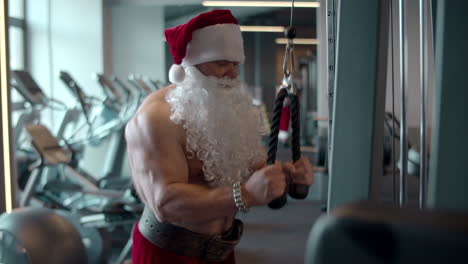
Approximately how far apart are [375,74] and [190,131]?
0.68 meters

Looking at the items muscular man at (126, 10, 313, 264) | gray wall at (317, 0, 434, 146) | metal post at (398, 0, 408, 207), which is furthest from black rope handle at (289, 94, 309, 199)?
metal post at (398, 0, 408, 207)

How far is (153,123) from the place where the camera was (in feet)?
4.88

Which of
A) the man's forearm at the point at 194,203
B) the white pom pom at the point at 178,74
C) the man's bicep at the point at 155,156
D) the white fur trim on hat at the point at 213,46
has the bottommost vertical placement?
the man's forearm at the point at 194,203

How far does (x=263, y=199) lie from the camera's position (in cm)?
137

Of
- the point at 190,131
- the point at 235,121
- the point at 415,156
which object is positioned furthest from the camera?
the point at 415,156

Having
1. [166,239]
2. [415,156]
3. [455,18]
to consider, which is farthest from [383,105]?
[415,156]

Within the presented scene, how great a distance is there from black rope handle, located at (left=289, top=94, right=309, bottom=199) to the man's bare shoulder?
1.23ft

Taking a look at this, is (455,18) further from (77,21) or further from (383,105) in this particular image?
(77,21)

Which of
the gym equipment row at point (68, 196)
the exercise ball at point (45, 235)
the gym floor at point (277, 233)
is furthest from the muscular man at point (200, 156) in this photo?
the gym floor at point (277, 233)

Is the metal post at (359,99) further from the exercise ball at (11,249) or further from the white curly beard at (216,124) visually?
the exercise ball at (11,249)

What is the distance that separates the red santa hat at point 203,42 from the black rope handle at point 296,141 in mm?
358

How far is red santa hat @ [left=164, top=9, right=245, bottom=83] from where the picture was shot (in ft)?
5.31

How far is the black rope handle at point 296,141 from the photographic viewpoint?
133 centimetres

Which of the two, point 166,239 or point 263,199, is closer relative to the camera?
point 263,199
